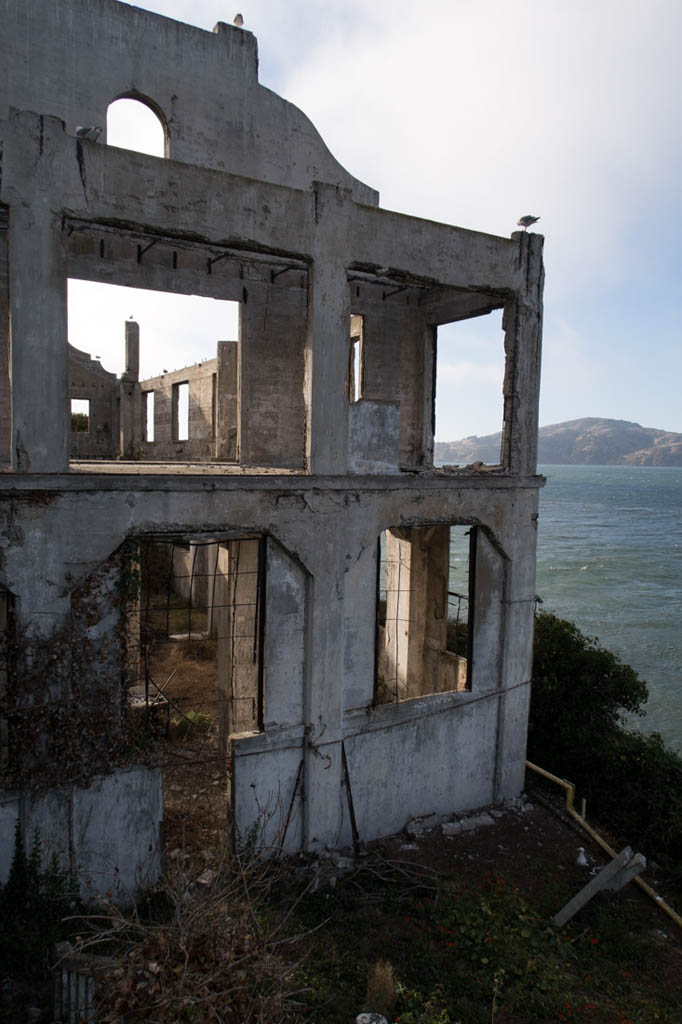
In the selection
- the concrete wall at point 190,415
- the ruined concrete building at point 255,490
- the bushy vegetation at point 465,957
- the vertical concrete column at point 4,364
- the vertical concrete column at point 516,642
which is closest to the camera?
the bushy vegetation at point 465,957

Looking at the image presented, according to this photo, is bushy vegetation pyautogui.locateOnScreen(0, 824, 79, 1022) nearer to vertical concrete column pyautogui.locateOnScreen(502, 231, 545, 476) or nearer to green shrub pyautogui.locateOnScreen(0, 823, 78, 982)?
green shrub pyautogui.locateOnScreen(0, 823, 78, 982)

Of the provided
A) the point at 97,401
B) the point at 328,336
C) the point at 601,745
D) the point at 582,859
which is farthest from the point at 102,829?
the point at 97,401

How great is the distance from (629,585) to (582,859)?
42167mm

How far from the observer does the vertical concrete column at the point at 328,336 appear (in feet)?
30.6

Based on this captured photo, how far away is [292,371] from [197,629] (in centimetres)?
1101

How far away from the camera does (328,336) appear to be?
9.48 metres

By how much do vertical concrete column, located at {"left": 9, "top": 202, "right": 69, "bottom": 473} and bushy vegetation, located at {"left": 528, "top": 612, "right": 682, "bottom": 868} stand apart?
34.8ft

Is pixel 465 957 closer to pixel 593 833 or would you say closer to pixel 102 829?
pixel 593 833

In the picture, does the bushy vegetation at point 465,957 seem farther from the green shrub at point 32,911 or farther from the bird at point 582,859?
the green shrub at point 32,911

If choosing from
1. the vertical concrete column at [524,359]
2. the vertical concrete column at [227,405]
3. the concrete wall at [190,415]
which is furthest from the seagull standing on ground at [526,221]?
the concrete wall at [190,415]

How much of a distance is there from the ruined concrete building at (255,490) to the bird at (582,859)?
5.14ft

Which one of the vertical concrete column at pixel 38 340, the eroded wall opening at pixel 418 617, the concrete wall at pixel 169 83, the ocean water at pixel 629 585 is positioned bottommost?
the ocean water at pixel 629 585

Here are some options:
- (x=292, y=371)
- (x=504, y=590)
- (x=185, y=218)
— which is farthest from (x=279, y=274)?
(x=504, y=590)

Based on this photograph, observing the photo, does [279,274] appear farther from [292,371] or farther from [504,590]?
[504,590]
